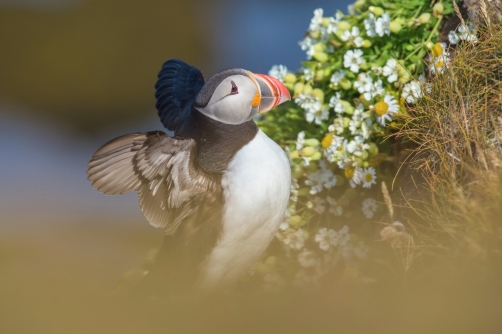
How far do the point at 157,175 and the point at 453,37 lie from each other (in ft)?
5.51

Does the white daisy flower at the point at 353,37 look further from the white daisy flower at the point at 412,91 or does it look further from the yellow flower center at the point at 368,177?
the yellow flower center at the point at 368,177

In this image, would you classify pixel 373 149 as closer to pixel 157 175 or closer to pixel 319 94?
pixel 319 94

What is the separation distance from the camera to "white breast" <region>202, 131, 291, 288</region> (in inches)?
99.7

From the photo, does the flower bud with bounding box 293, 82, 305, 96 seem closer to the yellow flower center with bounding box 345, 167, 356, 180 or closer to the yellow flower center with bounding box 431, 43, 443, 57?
the yellow flower center with bounding box 345, 167, 356, 180

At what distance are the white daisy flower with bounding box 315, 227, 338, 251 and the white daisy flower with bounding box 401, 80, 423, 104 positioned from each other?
901 millimetres

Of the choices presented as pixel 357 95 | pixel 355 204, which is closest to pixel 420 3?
pixel 357 95

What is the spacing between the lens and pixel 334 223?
3.42m

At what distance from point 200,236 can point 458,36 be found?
166 centimetres

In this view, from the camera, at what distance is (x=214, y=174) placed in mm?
2604

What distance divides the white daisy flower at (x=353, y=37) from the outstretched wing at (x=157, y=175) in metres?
1.24

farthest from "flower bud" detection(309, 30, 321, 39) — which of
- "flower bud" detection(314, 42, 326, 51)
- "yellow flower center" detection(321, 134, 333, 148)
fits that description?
"yellow flower center" detection(321, 134, 333, 148)

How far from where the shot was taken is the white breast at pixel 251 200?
2531 millimetres

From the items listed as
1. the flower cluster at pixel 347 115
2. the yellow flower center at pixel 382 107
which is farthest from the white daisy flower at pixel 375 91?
the yellow flower center at pixel 382 107

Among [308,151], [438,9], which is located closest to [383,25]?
[438,9]
